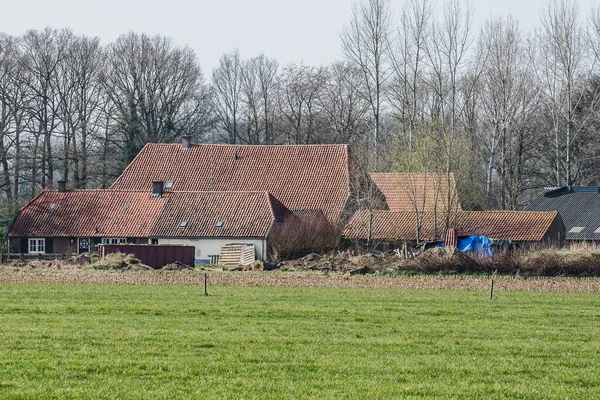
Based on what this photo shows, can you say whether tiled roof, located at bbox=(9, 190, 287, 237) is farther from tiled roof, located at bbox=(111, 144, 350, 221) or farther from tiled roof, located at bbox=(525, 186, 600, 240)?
tiled roof, located at bbox=(525, 186, 600, 240)

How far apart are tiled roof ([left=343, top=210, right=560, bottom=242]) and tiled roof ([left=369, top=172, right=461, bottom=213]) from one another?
28.5 inches

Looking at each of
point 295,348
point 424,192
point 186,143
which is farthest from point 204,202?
point 295,348

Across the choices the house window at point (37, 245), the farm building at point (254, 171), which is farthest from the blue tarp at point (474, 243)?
the house window at point (37, 245)

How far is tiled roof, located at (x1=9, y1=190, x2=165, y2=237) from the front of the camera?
189ft

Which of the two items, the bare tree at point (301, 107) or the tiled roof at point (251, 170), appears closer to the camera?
the tiled roof at point (251, 170)

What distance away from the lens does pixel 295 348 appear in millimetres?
16375

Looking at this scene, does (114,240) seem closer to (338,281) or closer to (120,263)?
(120,263)

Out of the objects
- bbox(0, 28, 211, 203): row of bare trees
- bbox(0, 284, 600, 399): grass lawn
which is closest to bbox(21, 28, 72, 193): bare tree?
bbox(0, 28, 211, 203): row of bare trees

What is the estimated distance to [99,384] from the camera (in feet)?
42.5

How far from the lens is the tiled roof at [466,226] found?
51.6 metres

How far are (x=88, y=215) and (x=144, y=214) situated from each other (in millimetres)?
3223

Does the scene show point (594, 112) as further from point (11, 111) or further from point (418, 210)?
point (11, 111)

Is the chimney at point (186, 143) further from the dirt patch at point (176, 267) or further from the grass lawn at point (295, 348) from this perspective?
the grass lawn at point (295, 348)

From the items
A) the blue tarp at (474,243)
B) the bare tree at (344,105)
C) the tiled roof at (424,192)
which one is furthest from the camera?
the bare tree at (344,105)
